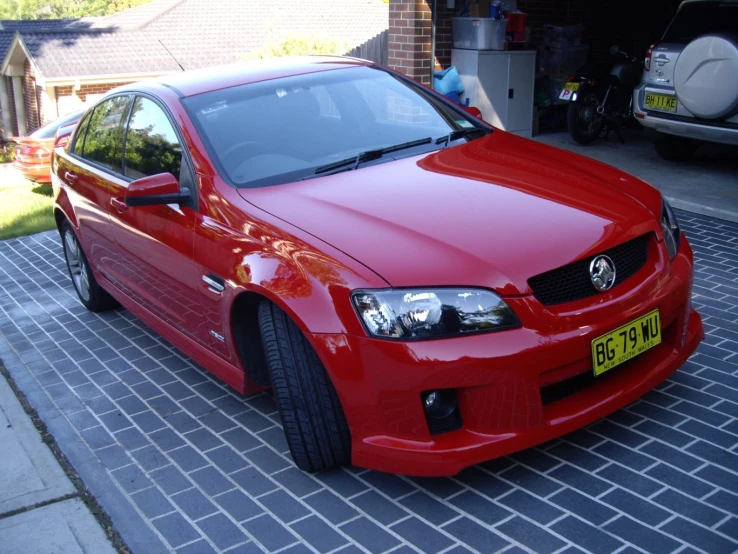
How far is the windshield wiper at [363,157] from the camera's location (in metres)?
3.89

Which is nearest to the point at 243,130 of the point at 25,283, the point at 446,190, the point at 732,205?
the point at 446,190

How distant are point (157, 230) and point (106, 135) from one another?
1.24 metres

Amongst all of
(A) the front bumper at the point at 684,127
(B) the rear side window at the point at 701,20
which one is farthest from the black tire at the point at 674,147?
(B) the rear side window at the point at 701,20

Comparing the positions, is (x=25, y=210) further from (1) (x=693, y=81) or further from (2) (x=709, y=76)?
(2) (x=709, y=76)

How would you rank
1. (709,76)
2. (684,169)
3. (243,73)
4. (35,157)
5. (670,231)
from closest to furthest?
(670,231) → (243,73) → (709,76) → (684,169) → (35,157)

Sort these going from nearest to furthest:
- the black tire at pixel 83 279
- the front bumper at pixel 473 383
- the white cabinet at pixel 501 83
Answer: the front bumper at pixel 473 383
the black tire at pixel 83 279
the white cabinet at pixel 501 83

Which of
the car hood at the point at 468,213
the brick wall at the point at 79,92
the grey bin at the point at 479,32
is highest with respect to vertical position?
the grey bin at the point at 479,32

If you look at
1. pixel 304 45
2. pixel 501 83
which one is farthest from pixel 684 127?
pixel 304 45

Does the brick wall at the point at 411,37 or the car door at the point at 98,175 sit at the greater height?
the brick wall at the point at 411,37

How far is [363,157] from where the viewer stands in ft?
13.1

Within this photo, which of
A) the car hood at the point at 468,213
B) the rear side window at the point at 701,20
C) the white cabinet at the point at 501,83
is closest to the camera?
the car hood at the point at 468,213

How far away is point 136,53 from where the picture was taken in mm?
29609

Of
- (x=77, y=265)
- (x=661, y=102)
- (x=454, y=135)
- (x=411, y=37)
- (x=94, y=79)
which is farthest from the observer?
(x=94, y=79)

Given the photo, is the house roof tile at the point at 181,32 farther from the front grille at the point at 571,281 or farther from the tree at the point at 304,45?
the front grille at the point at 571,281
